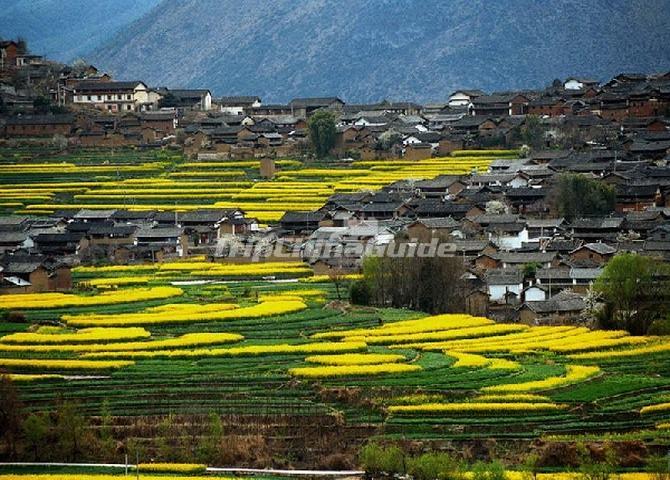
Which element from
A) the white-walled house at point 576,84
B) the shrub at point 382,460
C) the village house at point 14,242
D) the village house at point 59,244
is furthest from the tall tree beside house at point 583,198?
the shrub at point 382,460

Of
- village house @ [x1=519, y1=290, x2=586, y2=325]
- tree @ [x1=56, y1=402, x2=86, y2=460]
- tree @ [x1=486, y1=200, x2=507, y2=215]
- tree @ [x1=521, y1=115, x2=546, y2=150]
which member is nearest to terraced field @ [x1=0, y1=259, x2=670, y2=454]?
village house @ [x1=519, y1=290, x2=586, y2=325]

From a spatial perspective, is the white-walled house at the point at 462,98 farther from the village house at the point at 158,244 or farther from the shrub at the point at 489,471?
the shrub at the point at 489,471

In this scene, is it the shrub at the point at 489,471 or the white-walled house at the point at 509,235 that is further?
the white-walled house at the point at 509,235

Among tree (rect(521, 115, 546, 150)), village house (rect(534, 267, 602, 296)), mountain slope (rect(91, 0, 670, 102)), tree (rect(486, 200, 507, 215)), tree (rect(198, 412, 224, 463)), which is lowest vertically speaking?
tree (rect(198, 412, 224, 463))

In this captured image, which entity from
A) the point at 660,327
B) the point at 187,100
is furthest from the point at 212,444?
the point at 187,100

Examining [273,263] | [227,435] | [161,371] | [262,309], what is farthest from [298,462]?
[273,263]

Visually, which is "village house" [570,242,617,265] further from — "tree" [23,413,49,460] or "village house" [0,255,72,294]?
"tree" [23,413,49,460]
